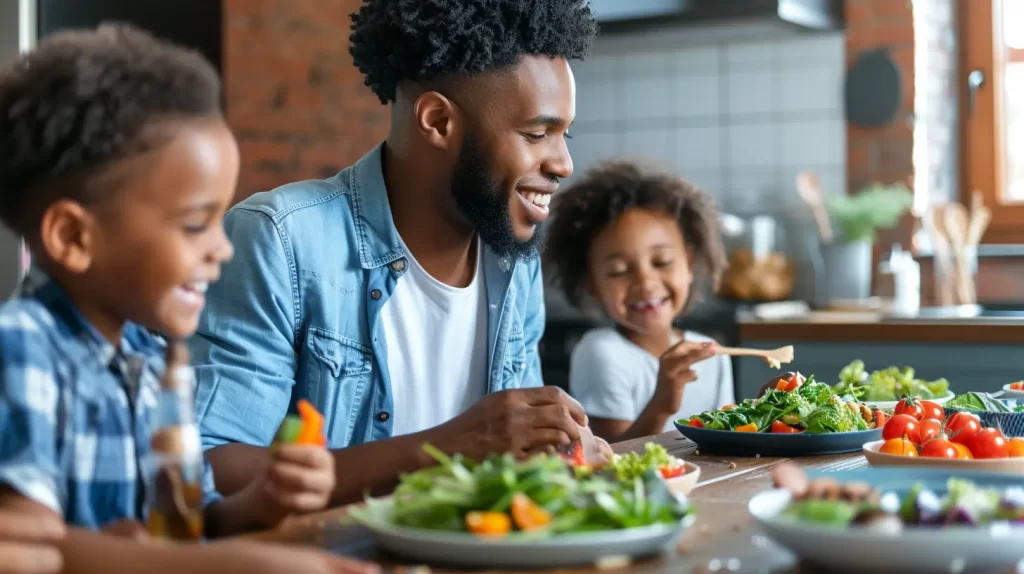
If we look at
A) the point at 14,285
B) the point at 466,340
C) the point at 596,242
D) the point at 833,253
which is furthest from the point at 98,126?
the point at 833,253

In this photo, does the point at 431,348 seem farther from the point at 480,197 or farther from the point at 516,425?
the point at 516,425

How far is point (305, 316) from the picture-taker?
187cm

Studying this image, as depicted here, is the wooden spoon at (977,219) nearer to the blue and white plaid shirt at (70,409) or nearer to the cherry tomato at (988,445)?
the cherry tomato at (988,445)

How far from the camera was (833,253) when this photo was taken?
13.9 feet

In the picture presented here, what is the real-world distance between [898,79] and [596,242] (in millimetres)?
1900

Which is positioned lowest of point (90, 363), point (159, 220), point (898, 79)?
point (90, 363)

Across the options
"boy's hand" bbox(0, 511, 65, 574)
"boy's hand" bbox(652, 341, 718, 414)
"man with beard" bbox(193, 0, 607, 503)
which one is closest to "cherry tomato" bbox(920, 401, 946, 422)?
"boy's hand" bbox(652, 341, 718, 414)

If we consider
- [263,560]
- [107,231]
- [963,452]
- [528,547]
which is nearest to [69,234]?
[107,231]

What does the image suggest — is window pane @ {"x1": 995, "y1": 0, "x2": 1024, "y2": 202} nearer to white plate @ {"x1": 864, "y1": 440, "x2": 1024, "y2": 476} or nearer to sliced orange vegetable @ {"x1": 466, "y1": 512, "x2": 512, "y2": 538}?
white plate @ {"x1": 864, "y1": 440, "x2": 1024, "y2": 476}

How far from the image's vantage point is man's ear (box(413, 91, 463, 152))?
2.00m

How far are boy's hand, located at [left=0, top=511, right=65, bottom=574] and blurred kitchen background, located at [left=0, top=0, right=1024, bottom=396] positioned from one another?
305 centimetres

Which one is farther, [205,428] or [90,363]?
[205,428]

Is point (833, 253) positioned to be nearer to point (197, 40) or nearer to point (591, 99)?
point (591, 99)

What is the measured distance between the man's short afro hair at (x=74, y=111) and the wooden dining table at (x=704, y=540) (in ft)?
1.26
